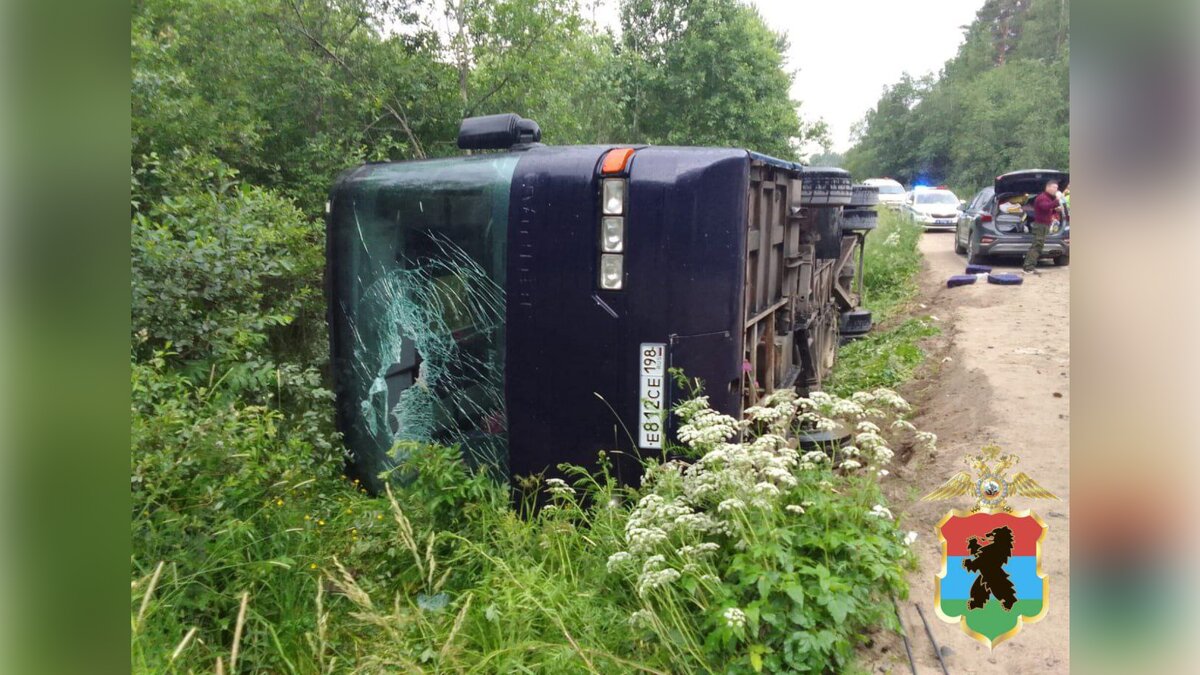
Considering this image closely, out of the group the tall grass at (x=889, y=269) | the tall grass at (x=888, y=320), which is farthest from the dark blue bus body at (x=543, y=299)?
the tall grass at (x=889, y=269)

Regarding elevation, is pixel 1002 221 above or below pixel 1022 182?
below

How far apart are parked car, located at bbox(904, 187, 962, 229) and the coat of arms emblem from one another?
12.3 m

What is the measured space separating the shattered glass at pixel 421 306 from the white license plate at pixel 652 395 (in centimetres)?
75

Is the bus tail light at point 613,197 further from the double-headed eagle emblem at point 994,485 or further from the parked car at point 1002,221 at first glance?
the parked car at point 1002,221

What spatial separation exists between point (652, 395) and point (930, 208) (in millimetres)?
11262

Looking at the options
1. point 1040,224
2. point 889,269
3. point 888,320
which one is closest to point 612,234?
point 1040,224

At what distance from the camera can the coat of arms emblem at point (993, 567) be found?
6.55 feet

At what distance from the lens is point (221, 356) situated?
4738 mm

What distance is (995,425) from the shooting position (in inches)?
173

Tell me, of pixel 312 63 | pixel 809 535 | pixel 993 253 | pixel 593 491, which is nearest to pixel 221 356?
pixel 593 491

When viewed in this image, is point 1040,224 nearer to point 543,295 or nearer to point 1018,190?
point 1018,190

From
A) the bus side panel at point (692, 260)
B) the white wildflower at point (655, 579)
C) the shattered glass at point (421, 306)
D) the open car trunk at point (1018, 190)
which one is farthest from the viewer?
the open car trunk at point (1018, 190)
